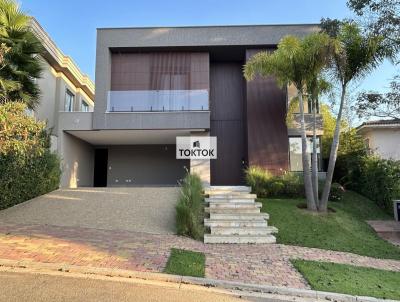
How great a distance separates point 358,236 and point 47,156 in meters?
11.5

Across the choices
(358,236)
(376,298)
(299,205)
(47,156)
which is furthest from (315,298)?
(47,156)

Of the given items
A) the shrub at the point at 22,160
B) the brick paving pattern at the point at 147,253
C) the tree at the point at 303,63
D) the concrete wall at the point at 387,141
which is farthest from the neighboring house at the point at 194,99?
the brick paving pattern at the point at 147,253

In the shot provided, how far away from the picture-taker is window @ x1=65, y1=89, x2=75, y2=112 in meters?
19.5

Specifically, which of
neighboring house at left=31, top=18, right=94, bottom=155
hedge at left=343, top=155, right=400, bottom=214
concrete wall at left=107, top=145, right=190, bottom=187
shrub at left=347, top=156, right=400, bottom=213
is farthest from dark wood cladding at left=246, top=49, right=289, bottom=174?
neighboring house at left=31, top=18, right=94, bottom=155

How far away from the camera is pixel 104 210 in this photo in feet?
37.9

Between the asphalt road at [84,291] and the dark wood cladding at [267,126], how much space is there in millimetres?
10992

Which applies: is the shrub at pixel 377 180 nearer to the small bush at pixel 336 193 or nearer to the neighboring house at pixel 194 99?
the small bush at pixel 336 193

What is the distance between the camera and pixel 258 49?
55.8ft

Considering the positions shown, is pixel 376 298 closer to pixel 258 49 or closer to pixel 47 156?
pixel 47 156

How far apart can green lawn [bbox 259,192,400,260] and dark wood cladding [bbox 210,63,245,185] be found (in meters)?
4.33

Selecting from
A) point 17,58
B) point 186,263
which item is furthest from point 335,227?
point 17,58

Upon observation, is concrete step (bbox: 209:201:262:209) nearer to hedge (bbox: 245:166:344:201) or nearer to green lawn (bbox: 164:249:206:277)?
hedge (bbox: 245:166:344:201)

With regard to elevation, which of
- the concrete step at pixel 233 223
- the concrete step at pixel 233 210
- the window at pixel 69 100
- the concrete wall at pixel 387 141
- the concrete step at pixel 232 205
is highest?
the window at pixel 69 100

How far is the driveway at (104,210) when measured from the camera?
1005 centimetres
